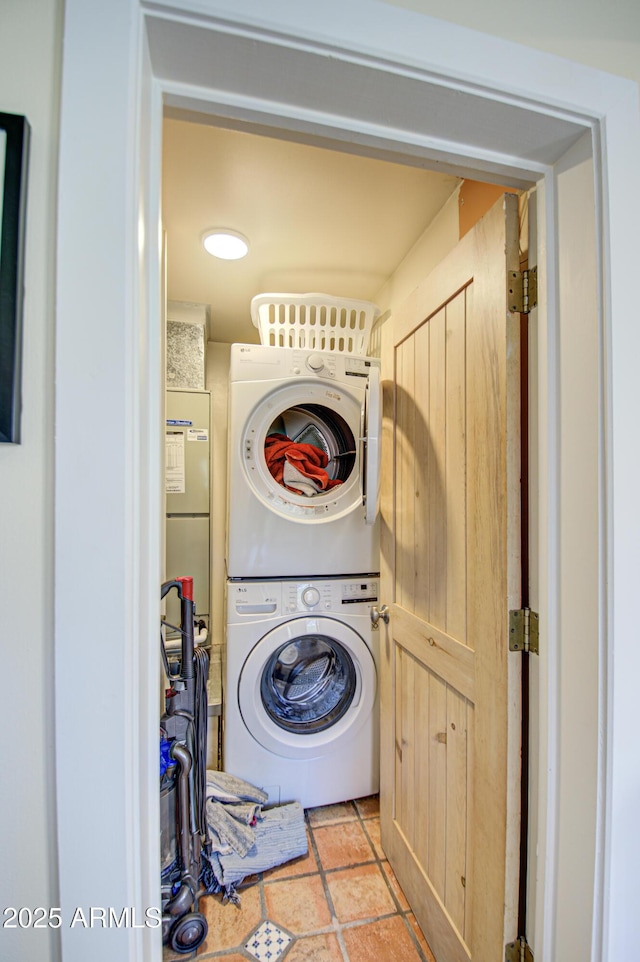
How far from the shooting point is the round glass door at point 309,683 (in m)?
1.68

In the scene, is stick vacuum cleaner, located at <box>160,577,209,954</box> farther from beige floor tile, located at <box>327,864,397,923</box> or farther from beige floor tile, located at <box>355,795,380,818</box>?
beige floor tile, located at <box>355,795,380,818</box>

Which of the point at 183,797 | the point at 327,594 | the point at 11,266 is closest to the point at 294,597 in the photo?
the point at 327,594

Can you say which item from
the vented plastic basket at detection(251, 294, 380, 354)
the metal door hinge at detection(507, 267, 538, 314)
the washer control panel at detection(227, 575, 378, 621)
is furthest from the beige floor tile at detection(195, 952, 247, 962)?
the vented plastic basket at detection(251, 294, 380, 354)

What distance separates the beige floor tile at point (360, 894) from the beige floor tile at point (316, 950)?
8cm

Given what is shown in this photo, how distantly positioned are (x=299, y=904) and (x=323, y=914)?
9 centimetres

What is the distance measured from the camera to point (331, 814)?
169 cm

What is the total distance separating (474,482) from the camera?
0.96 meters

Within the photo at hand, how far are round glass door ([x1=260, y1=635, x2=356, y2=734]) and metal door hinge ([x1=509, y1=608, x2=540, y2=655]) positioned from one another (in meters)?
0.96

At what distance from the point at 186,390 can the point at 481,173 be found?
5.73 ft

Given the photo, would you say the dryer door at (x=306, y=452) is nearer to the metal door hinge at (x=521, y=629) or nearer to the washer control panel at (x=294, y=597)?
the washer control panel at (x=294, y=597)

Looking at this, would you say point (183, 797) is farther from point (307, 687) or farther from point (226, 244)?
point (226, 244)

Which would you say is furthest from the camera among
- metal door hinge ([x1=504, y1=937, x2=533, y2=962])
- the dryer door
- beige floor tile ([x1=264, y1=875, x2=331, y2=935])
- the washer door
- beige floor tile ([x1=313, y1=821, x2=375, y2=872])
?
the dryer door

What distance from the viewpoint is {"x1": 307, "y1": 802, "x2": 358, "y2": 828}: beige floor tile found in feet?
5.41

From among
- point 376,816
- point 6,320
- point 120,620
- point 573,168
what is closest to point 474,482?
point 573,168
